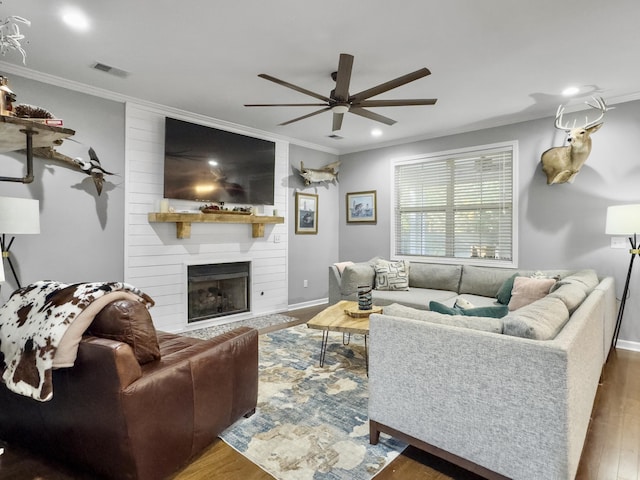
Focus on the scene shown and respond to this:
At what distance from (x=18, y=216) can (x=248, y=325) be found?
8.65ft

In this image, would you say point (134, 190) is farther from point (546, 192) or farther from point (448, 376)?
point (546, 192)

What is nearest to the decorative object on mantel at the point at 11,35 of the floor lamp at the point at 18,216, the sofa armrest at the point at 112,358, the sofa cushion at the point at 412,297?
the floor lamp at the point at 18,216

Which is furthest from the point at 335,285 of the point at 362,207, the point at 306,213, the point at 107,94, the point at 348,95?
the point at 107,94

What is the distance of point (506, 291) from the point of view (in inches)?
152

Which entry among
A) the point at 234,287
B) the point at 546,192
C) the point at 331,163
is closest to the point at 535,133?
the point at 546,192

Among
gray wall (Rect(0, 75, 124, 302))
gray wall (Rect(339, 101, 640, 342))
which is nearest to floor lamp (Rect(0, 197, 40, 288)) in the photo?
gray wall (Rect(0, 75, 124, 302))

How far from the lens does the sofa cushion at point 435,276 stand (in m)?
4.56

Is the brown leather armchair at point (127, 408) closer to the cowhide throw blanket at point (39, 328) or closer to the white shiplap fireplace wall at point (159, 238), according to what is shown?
the cowhide throw blanket at point (39, 328)

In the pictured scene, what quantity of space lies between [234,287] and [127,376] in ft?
11.0

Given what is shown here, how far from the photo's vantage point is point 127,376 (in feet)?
4.82

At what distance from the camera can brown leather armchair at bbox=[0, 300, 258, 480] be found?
4.83ft

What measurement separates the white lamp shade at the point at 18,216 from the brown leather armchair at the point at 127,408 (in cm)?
119

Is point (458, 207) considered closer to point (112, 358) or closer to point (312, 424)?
point (312, 424)

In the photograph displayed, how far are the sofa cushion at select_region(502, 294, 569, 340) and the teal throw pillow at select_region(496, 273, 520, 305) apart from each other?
208 cm
